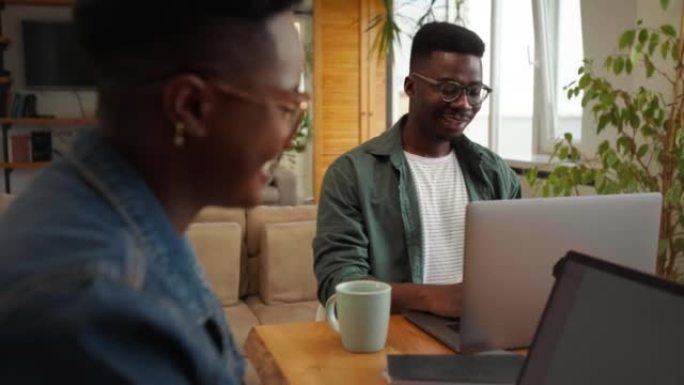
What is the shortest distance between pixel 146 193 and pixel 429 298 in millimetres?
938

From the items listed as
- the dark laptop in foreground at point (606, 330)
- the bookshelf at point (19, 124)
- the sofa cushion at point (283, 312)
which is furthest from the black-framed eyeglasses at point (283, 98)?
the bookshelf at point (19, 124)

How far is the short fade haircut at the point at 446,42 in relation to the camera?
1.71m

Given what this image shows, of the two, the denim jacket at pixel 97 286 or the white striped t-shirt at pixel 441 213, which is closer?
the denim jacket at pixel 97 286

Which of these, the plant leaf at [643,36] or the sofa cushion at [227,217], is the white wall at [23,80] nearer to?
the sofa cushion at [227,217]

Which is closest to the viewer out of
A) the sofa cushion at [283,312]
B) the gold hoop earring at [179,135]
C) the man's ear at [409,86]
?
the gold hoop earring at [179,135]

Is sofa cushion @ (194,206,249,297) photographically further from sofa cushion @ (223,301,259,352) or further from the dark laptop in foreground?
the dark laptop in foreground

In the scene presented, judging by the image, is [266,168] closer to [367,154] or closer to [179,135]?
[179,135]

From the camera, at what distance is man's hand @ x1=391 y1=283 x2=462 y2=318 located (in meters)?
1.35

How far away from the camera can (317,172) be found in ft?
22.0

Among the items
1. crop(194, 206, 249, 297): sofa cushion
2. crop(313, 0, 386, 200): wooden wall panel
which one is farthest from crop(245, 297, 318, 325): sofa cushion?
crop(313, 0, 386, 200): wooden wall panel

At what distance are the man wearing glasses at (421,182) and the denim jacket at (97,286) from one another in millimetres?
1057

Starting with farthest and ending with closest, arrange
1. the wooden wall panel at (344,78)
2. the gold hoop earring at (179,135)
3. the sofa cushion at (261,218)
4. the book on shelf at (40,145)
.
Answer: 1. the wooden wall panel at (344,78)
2. the book on shelf at (40,145)
3. the sofa cushion at (261,218)
4. the gold hoop earring at (179,135)

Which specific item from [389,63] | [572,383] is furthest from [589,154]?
[389,63]

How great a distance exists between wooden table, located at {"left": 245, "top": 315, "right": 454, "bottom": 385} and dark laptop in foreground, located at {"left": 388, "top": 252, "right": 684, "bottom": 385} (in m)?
0.29
